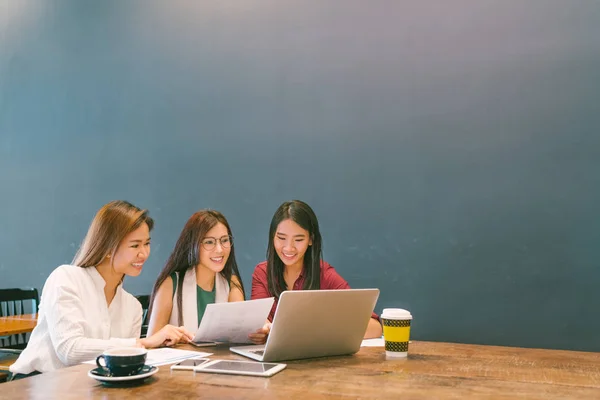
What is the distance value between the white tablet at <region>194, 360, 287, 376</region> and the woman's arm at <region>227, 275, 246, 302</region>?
88 cm

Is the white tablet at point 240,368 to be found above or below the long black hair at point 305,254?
below

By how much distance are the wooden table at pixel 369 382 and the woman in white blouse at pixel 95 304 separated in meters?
0.30

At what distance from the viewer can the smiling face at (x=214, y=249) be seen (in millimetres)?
2172

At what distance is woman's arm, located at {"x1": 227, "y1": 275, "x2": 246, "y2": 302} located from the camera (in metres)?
2.30

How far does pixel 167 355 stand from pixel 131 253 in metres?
0.49

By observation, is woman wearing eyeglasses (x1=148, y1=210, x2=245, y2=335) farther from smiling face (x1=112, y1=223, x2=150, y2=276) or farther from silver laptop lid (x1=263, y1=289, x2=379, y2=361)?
silver laptop lid (x1=263, y1=289, x2=379, y2=361)

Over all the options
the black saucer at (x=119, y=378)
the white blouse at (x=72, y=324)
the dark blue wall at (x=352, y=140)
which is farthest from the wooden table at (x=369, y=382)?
the dark blue wall at (x=352, y=140)

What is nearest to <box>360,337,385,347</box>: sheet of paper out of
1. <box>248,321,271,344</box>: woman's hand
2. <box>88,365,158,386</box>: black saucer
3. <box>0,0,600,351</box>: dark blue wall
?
<box>248,321,271,344</box>: woman's hand

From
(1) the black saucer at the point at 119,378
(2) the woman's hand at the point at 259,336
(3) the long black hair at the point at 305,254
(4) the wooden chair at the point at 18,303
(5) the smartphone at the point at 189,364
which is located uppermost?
(3) the long black hair at the point at 305,254

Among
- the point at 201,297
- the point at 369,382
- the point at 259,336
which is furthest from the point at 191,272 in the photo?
the point at 369,382

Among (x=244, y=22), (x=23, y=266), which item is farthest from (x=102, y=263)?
(x=23, y=266)

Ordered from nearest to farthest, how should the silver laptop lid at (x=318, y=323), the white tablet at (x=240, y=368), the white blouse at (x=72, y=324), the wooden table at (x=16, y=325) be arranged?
1. the white tablet at (x=240, y=368)
2. the silver laptop lid at (x=318, y=323)
3. the white blouse at (x=72, y=324)
4. the wooden table at (x=16, y=325)

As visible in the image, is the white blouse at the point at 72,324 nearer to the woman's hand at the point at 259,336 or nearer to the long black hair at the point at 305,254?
the woman's hand at the point at 259,336

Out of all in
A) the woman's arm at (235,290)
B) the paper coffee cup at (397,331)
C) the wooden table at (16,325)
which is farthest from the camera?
the wooden table at (16,325)
